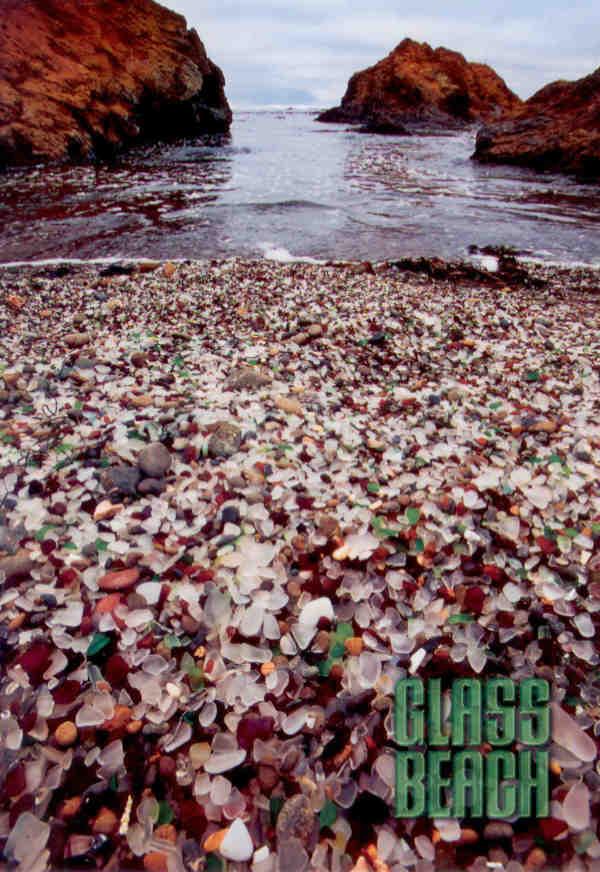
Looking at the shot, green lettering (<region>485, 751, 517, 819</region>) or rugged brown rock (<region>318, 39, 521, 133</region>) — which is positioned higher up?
rugged brown rock (<region>318, 39, 521, 133</region>)

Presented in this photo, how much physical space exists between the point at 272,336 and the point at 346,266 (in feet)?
13.7

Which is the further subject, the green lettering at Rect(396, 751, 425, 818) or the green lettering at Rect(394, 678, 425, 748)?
the green lettering at Rect(394, 678, 425, 748)

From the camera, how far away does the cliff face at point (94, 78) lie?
22062 millimetres

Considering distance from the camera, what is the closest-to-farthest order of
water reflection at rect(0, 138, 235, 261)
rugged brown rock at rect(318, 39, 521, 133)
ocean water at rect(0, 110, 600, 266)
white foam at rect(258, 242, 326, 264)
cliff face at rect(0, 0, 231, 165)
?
white foam at rect(258, 242, 326, 264) → water reflection at rect(0, 138, 235, 261) → ocean water at rect(0, 110, 600, 266) → cliff face at rect(0, 0, 231, 165) → rugged brown rock at rect(318, 39, 521, 133)

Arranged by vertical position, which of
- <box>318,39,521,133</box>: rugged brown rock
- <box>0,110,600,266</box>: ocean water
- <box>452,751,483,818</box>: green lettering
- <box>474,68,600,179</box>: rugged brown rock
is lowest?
<box>452,751,483,818</box>: green lettering

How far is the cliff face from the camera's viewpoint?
2206cm

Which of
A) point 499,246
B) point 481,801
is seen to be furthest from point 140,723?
point 499,246

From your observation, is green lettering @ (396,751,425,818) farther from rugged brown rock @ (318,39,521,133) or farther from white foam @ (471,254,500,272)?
rugged brown rock @ (318,39,521,133)

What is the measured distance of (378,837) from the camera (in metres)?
1.55

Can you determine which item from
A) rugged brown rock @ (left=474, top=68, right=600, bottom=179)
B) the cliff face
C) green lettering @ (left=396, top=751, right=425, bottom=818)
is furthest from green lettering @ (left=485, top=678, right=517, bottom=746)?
rugged brown rock @ (left=474, top=68, right=600, bottom=179)

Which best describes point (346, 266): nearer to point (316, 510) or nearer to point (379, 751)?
point (316, 510)

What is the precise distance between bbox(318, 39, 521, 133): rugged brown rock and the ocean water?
46.8 metres

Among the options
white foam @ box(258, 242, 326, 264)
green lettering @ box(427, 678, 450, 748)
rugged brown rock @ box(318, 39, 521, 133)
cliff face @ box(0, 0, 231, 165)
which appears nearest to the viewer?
green lettering @ box(427, 678, 450, 748)

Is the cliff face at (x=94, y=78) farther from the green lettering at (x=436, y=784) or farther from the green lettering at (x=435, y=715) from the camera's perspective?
the green lettering at (x=436, y=784)
